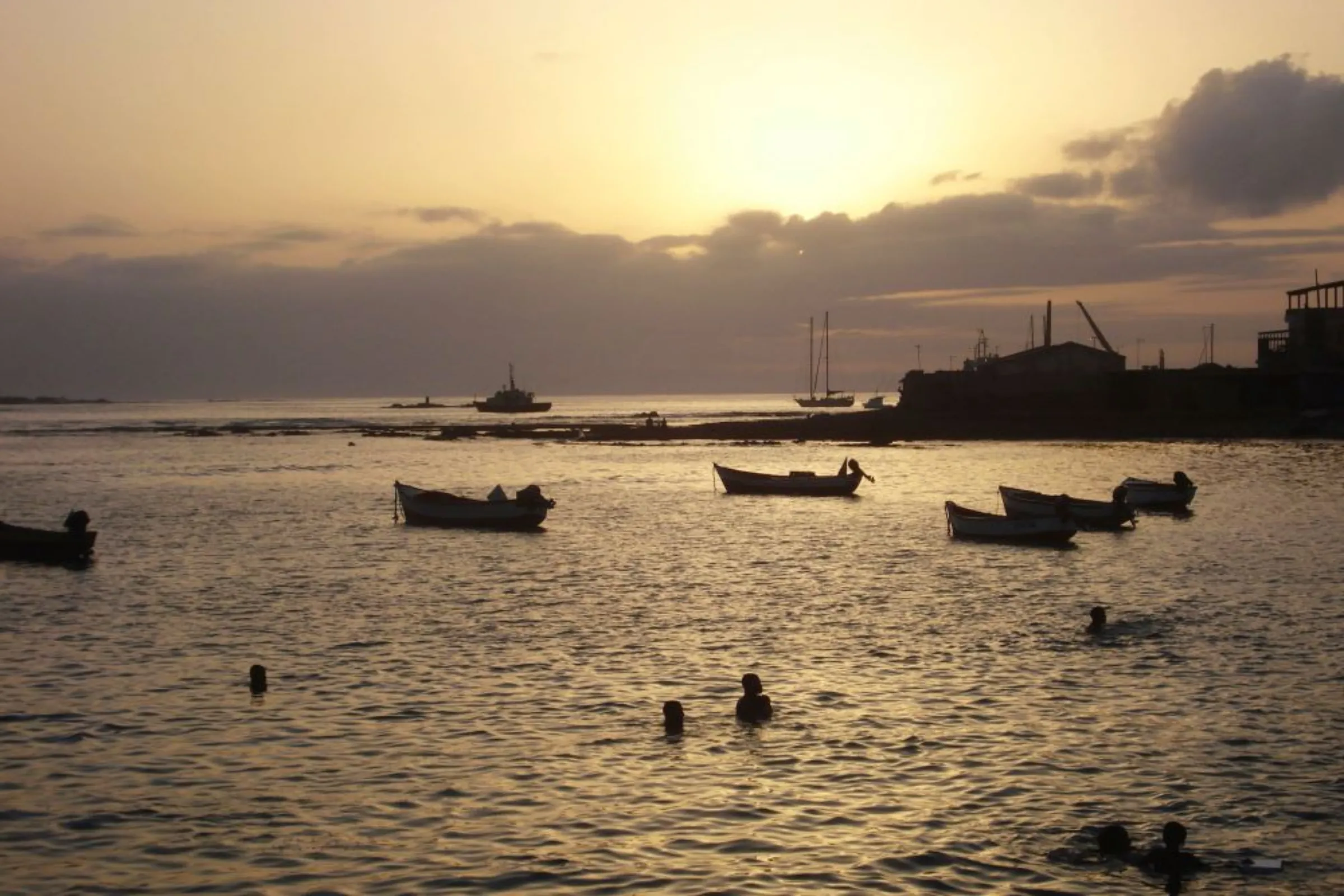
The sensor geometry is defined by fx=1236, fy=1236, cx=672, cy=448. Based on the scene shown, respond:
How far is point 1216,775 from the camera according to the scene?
1680cm

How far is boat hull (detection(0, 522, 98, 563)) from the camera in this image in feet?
133

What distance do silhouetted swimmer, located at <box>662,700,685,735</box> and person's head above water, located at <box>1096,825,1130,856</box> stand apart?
6.92 meters

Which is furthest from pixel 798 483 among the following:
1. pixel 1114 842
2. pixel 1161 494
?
pixel 1114 842

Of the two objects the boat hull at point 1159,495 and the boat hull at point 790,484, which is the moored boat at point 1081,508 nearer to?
the boat hull at point 1159,495

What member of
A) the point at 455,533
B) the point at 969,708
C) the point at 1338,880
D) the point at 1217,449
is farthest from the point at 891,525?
the point at 1217,449

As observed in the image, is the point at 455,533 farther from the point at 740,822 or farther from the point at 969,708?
the point at 740,822

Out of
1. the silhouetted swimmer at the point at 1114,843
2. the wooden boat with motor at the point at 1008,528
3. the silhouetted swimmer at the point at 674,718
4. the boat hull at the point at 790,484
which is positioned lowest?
the silhouetted swimmer at the point at 1114,843

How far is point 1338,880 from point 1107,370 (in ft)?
370

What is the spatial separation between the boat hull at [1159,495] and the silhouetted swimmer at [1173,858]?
42.7 metres

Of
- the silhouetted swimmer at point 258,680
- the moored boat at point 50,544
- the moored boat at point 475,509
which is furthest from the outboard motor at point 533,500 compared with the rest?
the silhouetted swimmer at point 258,680

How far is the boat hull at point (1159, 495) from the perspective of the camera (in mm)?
54656

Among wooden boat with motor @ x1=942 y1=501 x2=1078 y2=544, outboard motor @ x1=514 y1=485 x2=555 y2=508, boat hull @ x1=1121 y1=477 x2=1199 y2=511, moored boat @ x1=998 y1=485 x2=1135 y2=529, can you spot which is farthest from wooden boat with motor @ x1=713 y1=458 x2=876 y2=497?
outboard motor @ x1=514 y1=485 x2=555 y2=508

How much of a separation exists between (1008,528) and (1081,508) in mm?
5051

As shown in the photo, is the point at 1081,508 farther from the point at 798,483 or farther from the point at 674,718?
the point at 674,718
